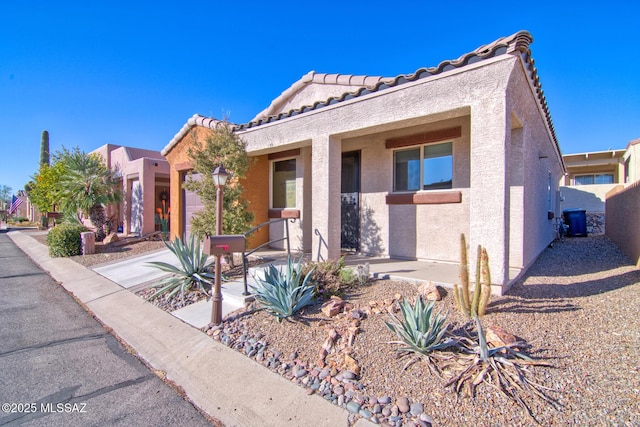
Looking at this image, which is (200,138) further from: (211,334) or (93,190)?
(93,190)

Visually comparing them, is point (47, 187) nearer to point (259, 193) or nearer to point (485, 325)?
point (259, 193)

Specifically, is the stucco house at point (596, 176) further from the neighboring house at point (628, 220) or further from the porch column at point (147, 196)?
the porch column at point (147, 196)

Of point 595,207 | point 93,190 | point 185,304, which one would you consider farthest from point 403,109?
point 595,207

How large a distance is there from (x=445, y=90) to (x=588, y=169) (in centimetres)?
2508

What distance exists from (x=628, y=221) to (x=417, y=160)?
5.34 m

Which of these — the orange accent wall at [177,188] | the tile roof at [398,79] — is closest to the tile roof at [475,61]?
the tile roof at [398,79]

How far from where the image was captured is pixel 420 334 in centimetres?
328

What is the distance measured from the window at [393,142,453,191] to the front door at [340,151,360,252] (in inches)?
42.5

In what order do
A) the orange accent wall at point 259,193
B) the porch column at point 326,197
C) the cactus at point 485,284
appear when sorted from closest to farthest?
1. the cactus at point 485,284
2. the porch column at point 326,197
3. the orange accent wall at point 259,193

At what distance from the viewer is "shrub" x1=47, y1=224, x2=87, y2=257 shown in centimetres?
1047

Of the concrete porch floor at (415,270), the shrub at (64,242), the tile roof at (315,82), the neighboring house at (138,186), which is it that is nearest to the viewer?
the concrete porch floor at (415,270)

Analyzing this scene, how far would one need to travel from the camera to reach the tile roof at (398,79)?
4441 mm

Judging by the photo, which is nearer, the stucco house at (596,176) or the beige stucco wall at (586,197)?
the stucco house at (596,176)

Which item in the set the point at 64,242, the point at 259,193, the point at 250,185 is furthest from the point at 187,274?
the point at 64,242
